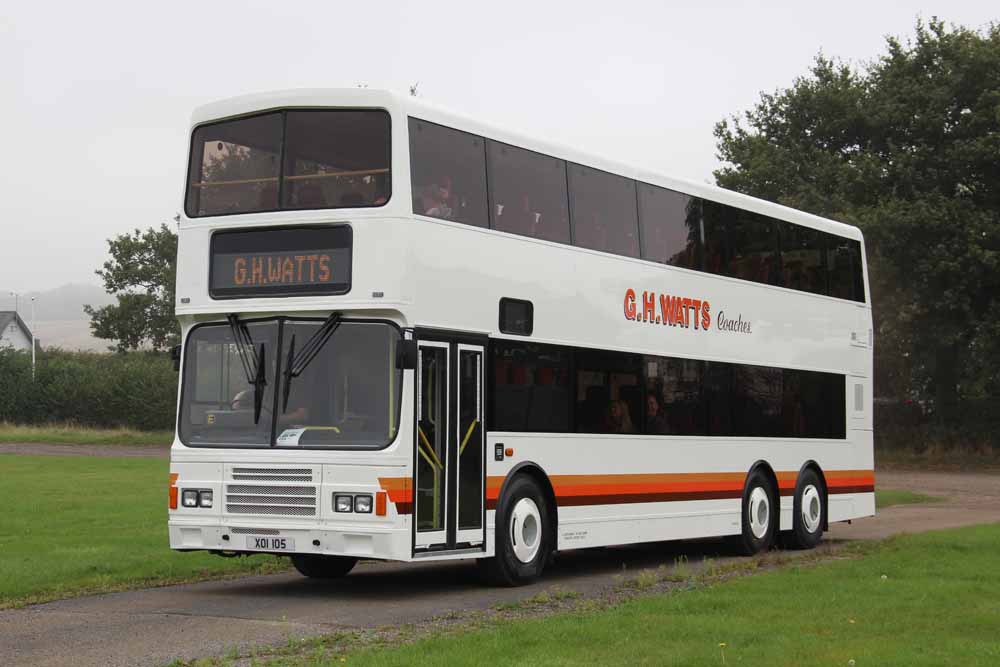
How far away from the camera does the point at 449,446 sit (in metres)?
14.5

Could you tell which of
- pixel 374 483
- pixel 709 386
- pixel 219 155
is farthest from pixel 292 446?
pixel 709 386

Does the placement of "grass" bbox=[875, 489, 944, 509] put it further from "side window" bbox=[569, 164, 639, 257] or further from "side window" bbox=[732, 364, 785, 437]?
"side window" bbox=[569, 164, 639, 257]

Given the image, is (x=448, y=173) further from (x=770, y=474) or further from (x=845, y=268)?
(x=845, y=268)

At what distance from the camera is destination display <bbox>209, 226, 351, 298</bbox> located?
14039mm

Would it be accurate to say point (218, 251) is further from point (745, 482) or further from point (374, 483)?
point (745, 482)

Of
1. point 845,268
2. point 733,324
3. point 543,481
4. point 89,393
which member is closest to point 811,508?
point 733,324

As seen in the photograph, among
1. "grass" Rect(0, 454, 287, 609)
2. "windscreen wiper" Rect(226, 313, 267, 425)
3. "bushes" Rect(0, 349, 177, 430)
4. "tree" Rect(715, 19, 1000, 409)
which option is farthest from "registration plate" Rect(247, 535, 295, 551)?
"bushes" Rect(0, 349, 177, 430)

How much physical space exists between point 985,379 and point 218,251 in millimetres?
34613

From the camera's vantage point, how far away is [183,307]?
14.6 meters

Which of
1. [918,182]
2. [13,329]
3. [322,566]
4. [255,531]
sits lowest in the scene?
[322,566]

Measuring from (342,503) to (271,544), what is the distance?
0.78m

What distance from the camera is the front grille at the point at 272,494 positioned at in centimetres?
1379

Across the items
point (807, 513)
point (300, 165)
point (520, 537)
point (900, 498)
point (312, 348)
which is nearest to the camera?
point (312, 348)

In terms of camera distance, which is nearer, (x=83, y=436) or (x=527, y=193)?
(x=527, y=193)
